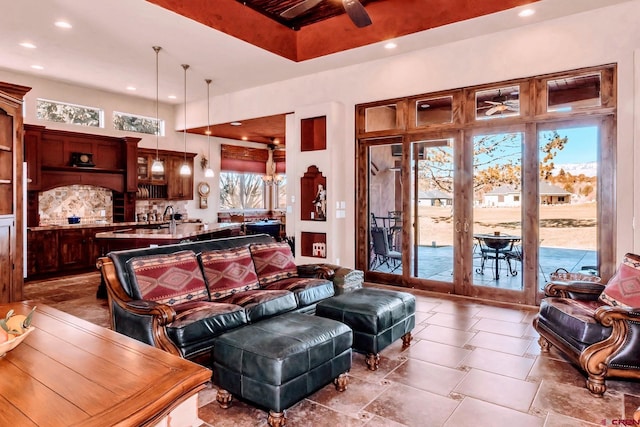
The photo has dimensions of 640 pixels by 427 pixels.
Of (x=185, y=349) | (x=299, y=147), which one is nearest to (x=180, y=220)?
(x=299, y=147)

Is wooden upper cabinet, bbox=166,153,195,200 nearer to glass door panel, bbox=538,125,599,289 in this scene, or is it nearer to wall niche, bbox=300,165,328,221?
wall niche, bbox=300,165,328,221

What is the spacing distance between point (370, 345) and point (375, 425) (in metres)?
0.86

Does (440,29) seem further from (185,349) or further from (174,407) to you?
(174,407)

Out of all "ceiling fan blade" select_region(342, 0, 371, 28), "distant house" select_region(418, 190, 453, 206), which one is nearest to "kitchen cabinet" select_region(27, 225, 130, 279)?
"distant house" select_region(418, 190, 453, 206)

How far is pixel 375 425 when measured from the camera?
8.02ft

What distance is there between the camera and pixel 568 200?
5035 millimetres

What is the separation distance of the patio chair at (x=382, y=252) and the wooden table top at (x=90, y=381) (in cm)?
503

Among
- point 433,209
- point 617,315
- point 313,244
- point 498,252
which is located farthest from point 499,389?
point 313,244

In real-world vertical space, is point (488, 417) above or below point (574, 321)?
below

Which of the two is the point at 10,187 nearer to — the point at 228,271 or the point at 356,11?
the point at 228,271

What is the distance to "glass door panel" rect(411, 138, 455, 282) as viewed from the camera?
19.3 feet

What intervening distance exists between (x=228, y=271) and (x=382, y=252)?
10.9 feet

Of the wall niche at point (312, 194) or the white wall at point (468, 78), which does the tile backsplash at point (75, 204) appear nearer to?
the white wall at point (468, 78)

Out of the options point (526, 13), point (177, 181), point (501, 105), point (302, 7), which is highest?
point (526, 13)
